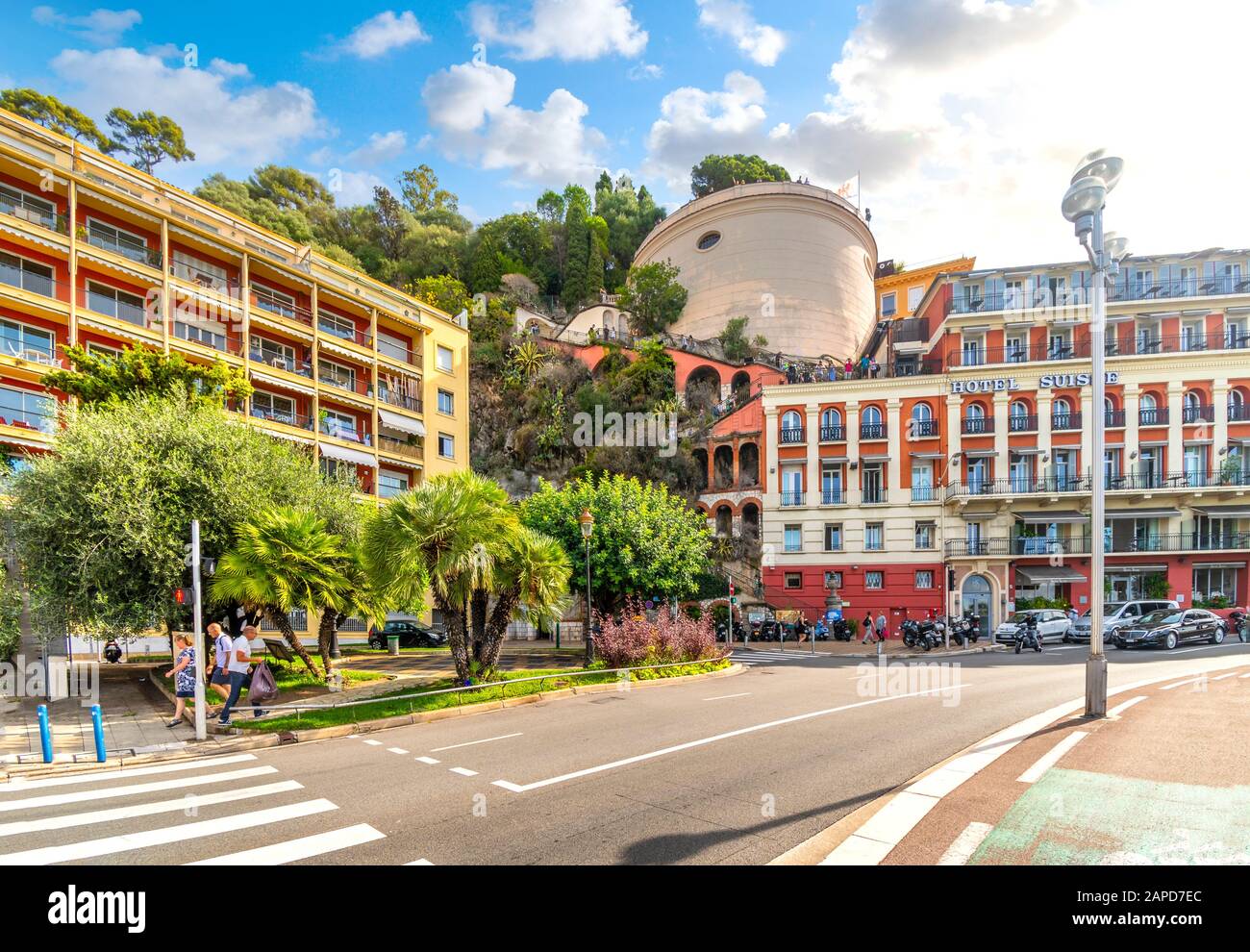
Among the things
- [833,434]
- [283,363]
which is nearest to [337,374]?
[283,363]

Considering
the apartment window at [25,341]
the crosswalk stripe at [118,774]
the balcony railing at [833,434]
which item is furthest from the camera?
the balcony railing at [833,434]

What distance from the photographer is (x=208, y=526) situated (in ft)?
51.9

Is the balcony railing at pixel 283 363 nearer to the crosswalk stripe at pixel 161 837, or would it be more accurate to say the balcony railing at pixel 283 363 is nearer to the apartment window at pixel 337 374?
the apartment window at pixel 337 374

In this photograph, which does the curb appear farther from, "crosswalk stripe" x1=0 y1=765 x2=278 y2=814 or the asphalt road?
"crosswalk stripe" x1=0 y1=765 x2=278 y2=814

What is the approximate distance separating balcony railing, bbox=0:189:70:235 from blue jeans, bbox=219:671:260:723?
80.1 feet

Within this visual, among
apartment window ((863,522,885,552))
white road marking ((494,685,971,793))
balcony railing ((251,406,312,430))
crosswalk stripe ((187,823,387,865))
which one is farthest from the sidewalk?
balcony railing ((251,406,312,430))

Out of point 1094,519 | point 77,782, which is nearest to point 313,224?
point 77,782

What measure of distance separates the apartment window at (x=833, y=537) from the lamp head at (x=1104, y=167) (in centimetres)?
2842

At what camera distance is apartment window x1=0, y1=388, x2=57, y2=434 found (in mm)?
23250

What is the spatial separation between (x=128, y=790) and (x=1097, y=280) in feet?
53.4

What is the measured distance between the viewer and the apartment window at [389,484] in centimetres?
3594

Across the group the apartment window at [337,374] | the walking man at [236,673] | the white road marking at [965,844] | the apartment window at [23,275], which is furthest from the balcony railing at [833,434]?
the apartment window at [23,275]

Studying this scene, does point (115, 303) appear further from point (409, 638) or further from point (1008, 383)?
point (1008, 383)

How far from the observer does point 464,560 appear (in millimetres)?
14102
